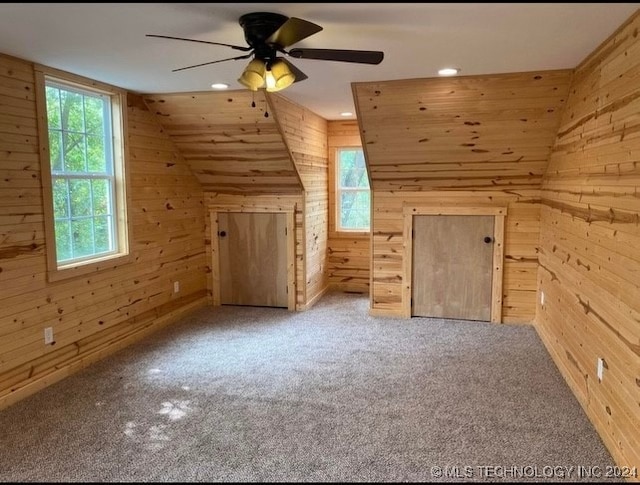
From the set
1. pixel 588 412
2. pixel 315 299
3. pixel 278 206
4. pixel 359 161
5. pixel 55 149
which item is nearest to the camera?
pixel 588 412

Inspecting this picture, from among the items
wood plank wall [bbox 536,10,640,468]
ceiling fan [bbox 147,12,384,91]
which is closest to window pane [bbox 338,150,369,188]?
wood plank wall [bbox 536,10,640,468]

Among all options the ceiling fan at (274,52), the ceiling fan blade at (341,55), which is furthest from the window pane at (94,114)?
the ceiling fan blade at (341,55)

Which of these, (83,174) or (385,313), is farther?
(385,313)

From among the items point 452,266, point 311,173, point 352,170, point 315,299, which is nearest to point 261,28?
point 311,173

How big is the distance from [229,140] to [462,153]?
212 cm

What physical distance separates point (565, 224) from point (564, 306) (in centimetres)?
60

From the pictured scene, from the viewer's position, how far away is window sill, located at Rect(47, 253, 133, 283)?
333cm

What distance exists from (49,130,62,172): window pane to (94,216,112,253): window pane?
543 mm

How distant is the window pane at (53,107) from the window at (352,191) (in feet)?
10.7

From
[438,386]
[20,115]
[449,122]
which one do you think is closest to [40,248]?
[20,115]

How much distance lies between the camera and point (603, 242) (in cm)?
267

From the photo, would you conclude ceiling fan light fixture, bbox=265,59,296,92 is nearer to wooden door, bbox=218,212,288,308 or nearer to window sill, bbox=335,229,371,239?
wooden door, bbox=218,212,288,308

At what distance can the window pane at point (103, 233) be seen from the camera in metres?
3.86

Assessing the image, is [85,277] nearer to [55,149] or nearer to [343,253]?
[55,149]
